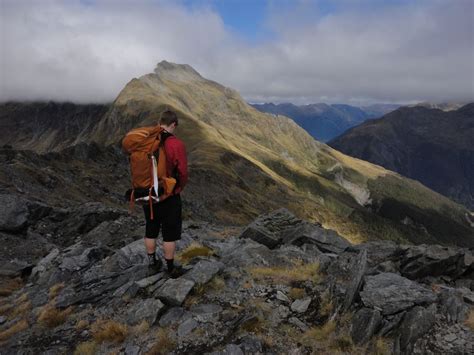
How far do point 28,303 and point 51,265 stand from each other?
411 centimetres

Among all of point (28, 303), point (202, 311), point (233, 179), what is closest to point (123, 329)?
point (202, 311)

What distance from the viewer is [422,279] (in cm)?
1925

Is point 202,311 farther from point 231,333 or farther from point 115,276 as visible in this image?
point 115,276

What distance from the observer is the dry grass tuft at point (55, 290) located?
14.3m

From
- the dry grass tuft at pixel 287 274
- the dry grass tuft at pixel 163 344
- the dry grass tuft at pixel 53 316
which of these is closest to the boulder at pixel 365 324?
the dry grass tuft at pixel 287 274

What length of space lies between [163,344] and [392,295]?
6.33 metres

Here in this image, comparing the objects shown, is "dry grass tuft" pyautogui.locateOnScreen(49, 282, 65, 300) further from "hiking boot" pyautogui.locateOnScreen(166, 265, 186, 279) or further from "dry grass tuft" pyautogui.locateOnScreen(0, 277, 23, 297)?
"hiking boot" pyautogui.locateOnScreen(166, 265, 186, 279)

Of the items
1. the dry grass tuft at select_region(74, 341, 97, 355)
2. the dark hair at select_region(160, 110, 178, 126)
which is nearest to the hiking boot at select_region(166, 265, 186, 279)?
the dry grass tuft at select_region(74, 341, 97, 355)

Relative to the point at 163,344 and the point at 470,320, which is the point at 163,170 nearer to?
the point at 163,344

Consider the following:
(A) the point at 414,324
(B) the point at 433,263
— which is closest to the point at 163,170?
(A) the point at 414,324

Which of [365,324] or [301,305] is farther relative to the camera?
[301,305]

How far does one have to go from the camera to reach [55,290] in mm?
14688

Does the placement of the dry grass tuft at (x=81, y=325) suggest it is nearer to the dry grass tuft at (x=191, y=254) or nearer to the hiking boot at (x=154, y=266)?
the hiking boot at (x=154, y=266)

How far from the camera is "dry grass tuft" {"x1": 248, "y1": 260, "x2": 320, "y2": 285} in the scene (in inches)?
543
